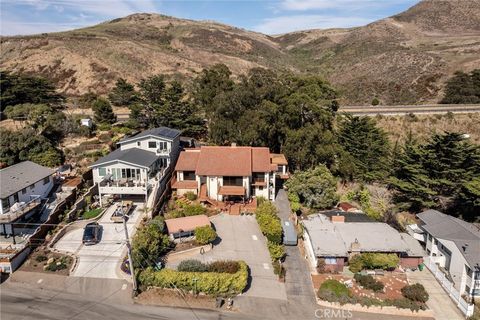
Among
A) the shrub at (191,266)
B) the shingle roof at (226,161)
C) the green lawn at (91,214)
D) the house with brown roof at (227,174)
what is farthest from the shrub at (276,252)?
the green lawn at (91,214)

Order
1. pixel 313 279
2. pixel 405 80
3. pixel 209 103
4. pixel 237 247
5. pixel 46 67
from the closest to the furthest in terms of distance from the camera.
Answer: pixel 313 279 → pixel 237 247 → pixel 209 103 → pixel 405 80 → pixel 46 67

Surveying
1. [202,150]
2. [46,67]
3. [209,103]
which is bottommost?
[202,150]

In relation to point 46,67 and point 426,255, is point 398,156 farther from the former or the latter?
point 46,67

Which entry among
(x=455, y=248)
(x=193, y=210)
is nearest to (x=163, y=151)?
(x=193, y=210)

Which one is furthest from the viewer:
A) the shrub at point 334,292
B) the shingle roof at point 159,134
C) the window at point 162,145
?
the window at point 162,145

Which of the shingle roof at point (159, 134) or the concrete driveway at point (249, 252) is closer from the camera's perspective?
the concrete driveway at point (249, 252)

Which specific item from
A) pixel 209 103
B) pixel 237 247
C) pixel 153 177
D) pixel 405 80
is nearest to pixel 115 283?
pixel 237 247

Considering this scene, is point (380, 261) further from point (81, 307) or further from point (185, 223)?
point (81, 307)

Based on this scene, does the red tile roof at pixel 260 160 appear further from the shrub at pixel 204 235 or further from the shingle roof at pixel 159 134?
the shrub at pixel 204 235
